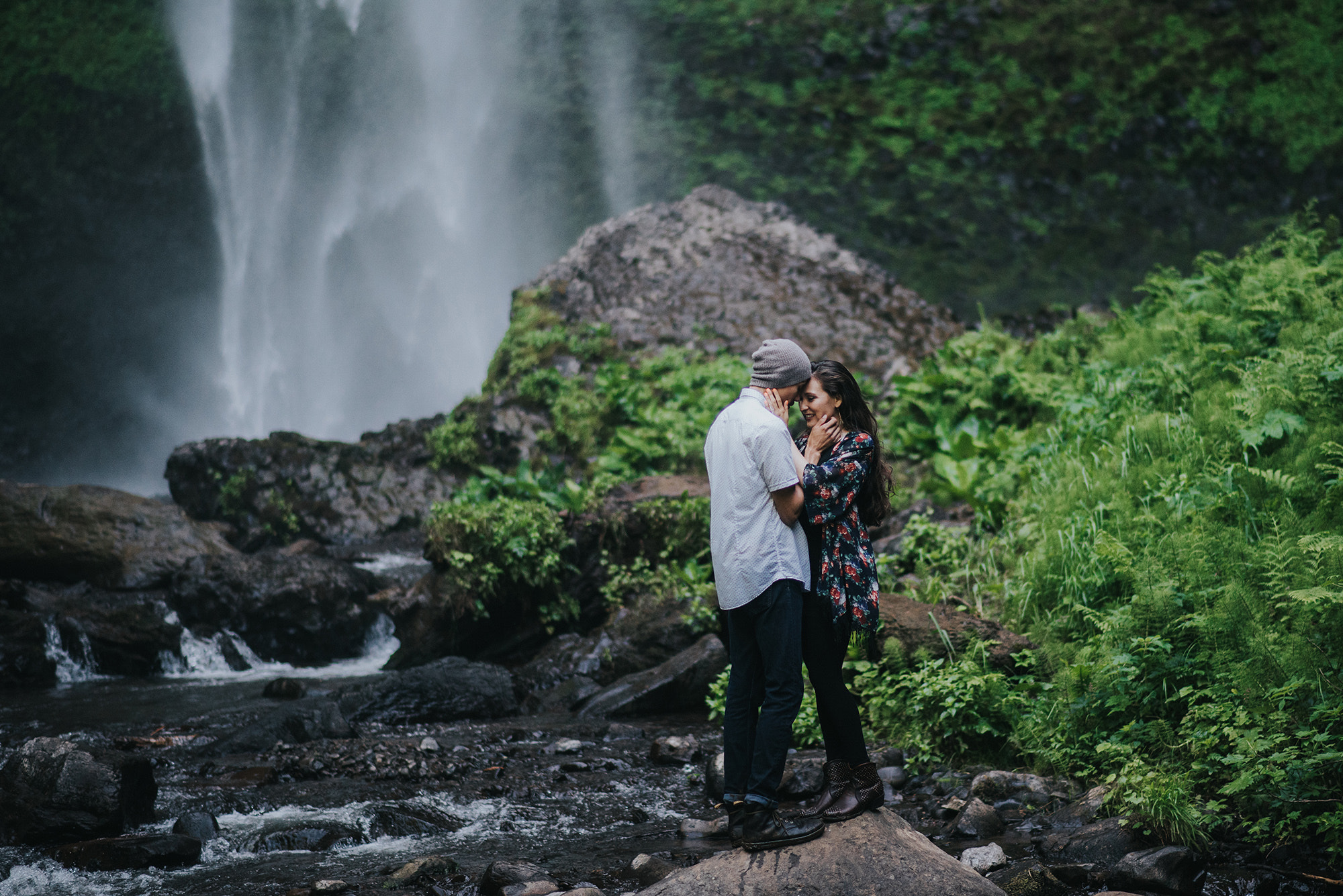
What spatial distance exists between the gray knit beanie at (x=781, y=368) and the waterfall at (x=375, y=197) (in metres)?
22.5

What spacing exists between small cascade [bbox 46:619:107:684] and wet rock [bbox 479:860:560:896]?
8.67 metres

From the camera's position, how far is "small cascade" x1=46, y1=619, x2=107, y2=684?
423 inches

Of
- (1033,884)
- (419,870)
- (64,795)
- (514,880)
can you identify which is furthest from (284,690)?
(1033,884)

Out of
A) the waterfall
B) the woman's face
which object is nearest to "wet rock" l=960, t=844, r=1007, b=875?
the woman's face

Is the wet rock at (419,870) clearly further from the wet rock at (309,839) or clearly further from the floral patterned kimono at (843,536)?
the floral patterned kimono at (843,536)

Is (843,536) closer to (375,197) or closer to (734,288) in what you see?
(734,288)

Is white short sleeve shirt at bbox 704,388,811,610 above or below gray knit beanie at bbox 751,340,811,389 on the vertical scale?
below

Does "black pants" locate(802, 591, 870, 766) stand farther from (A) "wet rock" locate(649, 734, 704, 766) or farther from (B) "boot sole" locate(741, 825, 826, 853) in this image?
(A) "wet rock" locate(649, 734, 704, 766)

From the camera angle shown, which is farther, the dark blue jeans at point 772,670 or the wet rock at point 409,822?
the wet rock at point 409,822

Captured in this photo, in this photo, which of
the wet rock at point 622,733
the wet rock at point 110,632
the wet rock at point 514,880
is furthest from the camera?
the wet rock at point 110,632

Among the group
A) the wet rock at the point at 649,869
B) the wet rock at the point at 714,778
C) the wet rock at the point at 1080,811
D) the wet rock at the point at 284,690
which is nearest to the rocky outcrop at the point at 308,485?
the wet rock at the point at 284,690

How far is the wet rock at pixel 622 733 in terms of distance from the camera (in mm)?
7316

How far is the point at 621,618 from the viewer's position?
9.76 m

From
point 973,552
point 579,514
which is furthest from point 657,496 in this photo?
point 973,552
